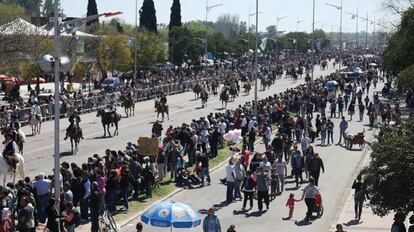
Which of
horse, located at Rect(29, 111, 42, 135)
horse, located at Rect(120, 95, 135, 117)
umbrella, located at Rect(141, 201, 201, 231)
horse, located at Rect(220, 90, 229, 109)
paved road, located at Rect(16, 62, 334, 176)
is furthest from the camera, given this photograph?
horse, located at Rect(220, 90, 229, 109)

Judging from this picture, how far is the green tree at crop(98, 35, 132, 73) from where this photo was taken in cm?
7900

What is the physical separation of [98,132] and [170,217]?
2682 cm

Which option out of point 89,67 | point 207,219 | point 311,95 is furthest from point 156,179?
point 89,67

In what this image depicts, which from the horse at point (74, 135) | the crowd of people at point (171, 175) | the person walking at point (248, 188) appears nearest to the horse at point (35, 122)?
the horse at point (74, 135)

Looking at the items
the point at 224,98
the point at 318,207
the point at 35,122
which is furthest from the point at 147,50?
the point at 318,207

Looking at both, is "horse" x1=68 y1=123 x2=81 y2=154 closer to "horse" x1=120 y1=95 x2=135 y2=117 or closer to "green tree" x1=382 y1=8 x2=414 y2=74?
"horse" x1=120 y1=95 x2=135 y2=117

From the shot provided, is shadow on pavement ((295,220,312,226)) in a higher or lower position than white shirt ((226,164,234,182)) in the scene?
lower

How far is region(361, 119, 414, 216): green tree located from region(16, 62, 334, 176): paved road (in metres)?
16.2

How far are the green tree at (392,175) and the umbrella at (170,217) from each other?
4.16 m

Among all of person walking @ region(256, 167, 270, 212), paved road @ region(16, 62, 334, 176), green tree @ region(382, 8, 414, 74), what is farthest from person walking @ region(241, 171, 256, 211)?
green tree @ region(382, 8, 414, 74)

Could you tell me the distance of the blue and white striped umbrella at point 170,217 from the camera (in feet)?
57.4

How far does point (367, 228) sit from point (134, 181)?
7.44m

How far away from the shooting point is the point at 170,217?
1745cm

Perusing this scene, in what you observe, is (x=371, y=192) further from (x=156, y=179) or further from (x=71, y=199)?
(x=156, y=179)
